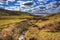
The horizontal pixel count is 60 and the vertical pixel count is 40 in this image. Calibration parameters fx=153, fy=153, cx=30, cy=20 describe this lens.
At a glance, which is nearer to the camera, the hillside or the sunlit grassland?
the hillside

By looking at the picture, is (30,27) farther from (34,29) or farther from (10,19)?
(10,19)

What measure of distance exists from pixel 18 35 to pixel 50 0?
3.73ft

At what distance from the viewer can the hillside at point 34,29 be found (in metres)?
3.42

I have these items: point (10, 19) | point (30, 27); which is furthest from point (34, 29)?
point (10, 19)

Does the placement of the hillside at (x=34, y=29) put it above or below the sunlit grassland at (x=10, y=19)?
below

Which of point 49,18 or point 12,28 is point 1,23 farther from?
point 49,18

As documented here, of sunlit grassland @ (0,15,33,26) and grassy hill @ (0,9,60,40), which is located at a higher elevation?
sunlit grassland @ (0,15,33,26)

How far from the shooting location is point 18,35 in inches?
137

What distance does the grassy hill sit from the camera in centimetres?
344

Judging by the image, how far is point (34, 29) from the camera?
3.52 meters

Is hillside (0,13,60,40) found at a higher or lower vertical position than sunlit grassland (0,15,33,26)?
lower

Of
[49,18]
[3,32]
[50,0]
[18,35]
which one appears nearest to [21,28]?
[18,35]

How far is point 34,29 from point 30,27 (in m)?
0.11

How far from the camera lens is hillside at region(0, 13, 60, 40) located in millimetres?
3422
